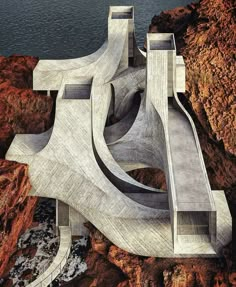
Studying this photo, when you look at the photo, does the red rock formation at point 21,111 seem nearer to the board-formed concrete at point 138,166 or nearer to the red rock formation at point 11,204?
the board-formed concrete at point 138,166

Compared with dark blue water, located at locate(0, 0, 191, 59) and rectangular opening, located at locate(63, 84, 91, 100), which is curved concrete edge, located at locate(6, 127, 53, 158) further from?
dark blue water, located at locate(0, 0, 191, 59)

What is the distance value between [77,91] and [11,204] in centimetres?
631

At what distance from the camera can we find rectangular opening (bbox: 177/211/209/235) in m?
18.5

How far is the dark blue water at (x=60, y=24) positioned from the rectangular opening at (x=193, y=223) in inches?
1140

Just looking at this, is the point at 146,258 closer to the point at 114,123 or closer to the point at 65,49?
the point at 114,123

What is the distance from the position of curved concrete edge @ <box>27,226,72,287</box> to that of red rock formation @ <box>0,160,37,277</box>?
1667 mm

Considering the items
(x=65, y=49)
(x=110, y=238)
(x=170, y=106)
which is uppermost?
(x=170, y=106)

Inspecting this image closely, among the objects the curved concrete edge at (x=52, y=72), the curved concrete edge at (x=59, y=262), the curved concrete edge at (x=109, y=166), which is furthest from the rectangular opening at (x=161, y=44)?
the curved concrete edge at (x=59, y=262)

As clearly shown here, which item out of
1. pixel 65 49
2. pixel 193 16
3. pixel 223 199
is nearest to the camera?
pixel 223 199

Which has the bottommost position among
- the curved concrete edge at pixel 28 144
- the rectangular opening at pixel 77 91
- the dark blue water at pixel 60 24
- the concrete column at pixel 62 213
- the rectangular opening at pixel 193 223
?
the dark blue water at pixel 60 24

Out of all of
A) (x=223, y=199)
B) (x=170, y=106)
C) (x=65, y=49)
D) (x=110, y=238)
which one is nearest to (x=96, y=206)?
(x=110, y=238)

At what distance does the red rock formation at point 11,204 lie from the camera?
18.8 m

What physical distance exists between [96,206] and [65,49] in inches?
1142

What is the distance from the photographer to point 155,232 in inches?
754
